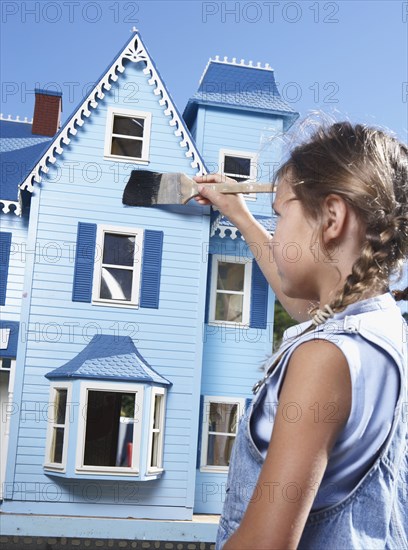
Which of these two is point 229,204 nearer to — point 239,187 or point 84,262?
point 239,187

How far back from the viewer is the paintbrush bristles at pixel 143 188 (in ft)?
8.96

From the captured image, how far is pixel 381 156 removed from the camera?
83 cm

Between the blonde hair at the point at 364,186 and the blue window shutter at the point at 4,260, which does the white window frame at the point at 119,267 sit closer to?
the blue window shutter at the point at 4,260

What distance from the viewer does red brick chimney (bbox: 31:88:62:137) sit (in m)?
10.6

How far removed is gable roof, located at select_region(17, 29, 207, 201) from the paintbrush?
5.41 meters

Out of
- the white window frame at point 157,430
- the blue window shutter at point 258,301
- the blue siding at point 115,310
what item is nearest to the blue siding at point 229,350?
the blue window shutter at point 258,301

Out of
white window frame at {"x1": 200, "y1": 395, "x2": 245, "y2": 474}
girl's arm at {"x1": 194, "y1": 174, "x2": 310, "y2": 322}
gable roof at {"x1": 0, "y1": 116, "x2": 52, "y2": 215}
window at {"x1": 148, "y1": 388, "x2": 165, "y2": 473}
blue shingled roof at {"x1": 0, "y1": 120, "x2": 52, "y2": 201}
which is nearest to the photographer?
girl's arm at {"x1": 194, "y1": 174, "x2": 310, "y2": 322}

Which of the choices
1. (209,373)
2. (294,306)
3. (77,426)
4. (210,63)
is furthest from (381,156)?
(210,63)

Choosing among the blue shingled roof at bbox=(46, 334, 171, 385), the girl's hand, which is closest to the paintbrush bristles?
the girl's hand

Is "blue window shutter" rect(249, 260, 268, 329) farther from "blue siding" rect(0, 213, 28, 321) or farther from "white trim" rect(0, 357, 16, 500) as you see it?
"white trim" rect(0, 357, 16, 500)

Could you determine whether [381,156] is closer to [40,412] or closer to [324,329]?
[324,329]

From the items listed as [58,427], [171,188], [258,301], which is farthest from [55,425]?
[171,188]

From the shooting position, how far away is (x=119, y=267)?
8523mm

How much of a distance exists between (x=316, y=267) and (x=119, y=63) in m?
8.62
